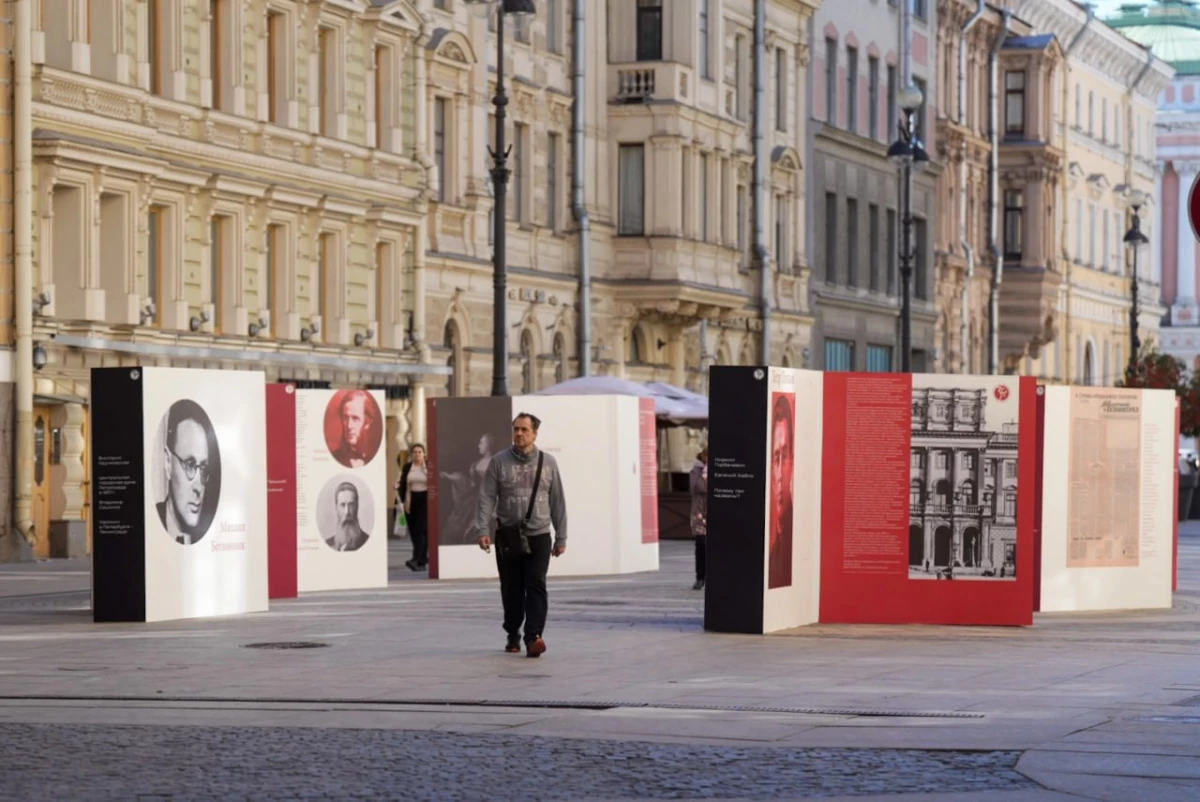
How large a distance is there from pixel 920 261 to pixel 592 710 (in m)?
61.0

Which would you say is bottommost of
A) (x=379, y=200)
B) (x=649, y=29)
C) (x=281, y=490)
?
(x=281, y=490)

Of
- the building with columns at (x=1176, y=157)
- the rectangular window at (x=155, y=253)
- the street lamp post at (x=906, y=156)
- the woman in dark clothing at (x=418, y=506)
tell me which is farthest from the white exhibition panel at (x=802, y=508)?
the building with columns at (x=1176, y=157)

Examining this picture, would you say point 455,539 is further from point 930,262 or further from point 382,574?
point 930,262

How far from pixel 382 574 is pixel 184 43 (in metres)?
12.3

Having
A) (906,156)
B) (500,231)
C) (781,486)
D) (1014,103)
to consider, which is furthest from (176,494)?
(1014,103)

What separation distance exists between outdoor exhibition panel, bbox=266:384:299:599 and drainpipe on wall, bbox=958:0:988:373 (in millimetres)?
53944

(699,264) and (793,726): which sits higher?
(699,264)

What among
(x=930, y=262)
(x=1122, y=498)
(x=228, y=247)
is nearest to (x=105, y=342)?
(x=228, y=247)

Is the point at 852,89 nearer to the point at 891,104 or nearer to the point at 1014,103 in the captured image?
the point at 891,104

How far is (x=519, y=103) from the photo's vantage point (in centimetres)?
4950

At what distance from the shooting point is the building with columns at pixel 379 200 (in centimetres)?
3581

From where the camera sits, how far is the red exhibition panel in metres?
23.1

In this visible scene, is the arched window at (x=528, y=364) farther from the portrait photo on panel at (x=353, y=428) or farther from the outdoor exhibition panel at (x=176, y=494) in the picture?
the outdoor exhibition panel at (x=176, y=494)

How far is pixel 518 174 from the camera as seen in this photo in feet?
164
